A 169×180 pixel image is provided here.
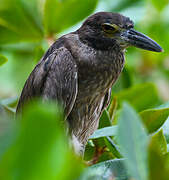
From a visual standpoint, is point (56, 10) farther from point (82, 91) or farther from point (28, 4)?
point (82, 91)

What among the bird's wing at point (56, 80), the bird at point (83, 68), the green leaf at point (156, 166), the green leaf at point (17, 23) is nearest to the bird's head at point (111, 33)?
the bird at point (83, 68)

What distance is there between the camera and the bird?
2328 mm

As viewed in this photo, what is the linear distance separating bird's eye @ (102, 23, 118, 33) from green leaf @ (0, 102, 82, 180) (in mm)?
1709

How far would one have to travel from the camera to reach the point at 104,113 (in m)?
1.91

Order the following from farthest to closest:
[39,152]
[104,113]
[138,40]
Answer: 1. [138,40]
2. [104,113]
3. [39,152]

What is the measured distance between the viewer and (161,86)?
11.8 feet

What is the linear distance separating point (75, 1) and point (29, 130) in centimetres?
177

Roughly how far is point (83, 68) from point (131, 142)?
1633 millimetres

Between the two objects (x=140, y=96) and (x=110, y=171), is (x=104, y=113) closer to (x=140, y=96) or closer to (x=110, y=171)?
(x=140, y=96)

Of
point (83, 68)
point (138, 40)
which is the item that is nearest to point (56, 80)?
point (83, 68)

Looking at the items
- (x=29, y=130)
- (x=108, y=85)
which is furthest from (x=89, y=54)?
(x=29, y=130)

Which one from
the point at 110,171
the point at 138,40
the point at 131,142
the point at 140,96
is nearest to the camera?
the point at 131,142

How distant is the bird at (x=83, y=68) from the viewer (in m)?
2.33

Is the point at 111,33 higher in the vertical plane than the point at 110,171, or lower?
higher
